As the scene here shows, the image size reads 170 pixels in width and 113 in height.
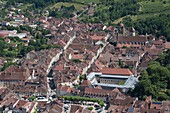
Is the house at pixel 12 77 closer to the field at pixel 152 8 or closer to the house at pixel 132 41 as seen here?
the house at pixel 132 41

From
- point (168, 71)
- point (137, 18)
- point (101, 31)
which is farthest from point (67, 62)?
point (137, 18)

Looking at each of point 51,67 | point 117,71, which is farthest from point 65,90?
point 51,67

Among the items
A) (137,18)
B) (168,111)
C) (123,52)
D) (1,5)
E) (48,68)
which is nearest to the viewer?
(168,111)

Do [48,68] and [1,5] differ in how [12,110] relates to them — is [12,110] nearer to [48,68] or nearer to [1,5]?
[48,68]

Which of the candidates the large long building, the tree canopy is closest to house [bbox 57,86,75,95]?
the large long building

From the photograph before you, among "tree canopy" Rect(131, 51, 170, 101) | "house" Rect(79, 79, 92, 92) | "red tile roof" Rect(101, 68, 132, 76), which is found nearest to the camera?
"tree canopy" Rect(131, 51, 170, 101)

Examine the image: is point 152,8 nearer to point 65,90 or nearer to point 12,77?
point 12,77

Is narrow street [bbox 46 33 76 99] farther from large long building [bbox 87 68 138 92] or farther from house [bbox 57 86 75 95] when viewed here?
large long building [bbox 87 68 138 92]
